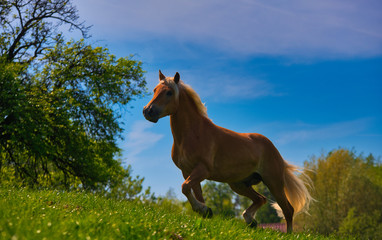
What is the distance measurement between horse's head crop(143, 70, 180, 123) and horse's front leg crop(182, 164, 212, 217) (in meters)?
1.34

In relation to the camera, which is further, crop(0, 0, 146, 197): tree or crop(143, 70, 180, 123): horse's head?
crop(0, 0, 146, 197): tree

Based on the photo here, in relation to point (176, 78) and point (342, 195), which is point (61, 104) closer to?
point (176, 78)

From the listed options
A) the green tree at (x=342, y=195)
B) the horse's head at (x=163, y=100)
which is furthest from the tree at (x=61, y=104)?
the green tree at (x=342, y=195)

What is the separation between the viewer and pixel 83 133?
1778 cm

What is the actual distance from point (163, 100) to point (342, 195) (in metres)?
29.6

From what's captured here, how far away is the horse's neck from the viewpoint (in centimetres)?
730

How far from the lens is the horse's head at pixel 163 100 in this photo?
23.0 feet

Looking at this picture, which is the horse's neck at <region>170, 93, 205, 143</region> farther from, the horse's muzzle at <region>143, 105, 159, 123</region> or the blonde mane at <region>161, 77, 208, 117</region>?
the horse's muzzle at <region>143, 105, 159, 123</region>

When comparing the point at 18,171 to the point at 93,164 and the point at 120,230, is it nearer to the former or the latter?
the point at 93,164

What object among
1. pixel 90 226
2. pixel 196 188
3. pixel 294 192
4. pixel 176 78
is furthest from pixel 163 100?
pixel 294 192

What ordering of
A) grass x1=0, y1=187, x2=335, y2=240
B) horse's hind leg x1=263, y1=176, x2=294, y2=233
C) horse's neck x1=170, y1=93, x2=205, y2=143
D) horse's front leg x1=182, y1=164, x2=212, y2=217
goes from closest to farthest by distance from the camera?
1. grass x1=0, y1=187, x2=335, y2=240
2. horse's front leg x1=182, y1=164, x2=212, y2=217
3. horse's neck x1=170, y1=93, x2=205, y2=143
4. horse's hind leg x1=263, y1=176, x2=294, y2=233

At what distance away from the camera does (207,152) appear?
7.09 meters

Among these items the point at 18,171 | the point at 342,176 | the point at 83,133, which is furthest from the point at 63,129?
the point at 342,176

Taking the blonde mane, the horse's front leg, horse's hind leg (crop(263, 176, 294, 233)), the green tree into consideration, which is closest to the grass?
the horse's front leg
